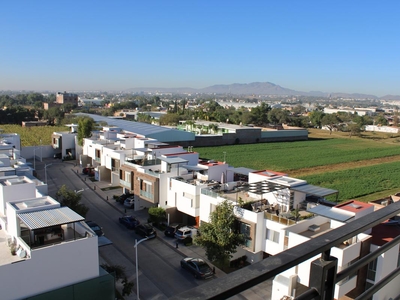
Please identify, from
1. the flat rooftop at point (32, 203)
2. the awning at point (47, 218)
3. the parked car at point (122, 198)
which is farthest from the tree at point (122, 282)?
the parked car at point (122, 198)

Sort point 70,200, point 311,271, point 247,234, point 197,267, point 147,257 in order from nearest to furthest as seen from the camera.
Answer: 1. point 311,271
2. point 197,267
3. point 247,234
4. point 147,257
5. point 70,200

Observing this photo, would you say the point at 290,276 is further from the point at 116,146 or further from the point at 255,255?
the point at 116,146

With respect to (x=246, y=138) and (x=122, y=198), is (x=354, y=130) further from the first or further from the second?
(x=122, y=198)

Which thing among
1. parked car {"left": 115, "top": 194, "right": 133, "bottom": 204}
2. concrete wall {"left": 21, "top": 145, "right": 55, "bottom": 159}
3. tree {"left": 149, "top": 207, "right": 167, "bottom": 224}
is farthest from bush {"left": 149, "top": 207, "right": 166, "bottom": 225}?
concrete wall {"left": 21, "top": 145, "right": 55, "bottom": 159}

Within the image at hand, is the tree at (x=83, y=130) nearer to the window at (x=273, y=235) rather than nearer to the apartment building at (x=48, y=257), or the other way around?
the apartment building at (x=48, y=257)

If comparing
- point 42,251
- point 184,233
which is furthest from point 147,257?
point 42,251
